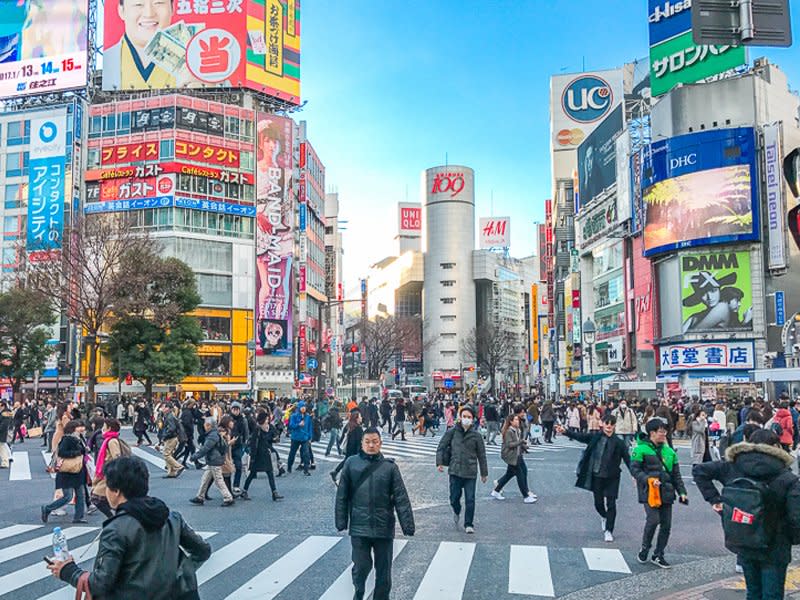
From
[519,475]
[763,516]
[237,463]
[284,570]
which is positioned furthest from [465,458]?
[237,463]

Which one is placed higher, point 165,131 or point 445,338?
point 165,131

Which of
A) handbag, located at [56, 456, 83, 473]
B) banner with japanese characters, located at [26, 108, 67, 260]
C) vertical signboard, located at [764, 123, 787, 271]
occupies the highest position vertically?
banner with japanese characters, located at [26, 108, 67, 260]

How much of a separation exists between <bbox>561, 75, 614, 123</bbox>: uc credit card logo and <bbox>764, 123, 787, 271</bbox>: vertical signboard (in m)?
36.1

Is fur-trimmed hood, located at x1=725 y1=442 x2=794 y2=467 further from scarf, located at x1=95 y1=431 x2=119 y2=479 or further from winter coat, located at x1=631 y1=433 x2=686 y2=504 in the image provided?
scarf, located at x1=95 y1=431 x2=119 y2=479

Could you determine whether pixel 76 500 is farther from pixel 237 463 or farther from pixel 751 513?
pixel 751 513

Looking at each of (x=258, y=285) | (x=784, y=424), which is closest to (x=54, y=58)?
(x=258, y=285)

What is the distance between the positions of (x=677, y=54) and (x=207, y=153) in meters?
34.0

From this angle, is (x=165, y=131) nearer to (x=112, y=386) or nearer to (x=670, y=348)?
(x=112, y=386)

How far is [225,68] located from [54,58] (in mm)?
13908

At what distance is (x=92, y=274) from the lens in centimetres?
3272

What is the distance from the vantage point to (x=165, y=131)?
5988cm

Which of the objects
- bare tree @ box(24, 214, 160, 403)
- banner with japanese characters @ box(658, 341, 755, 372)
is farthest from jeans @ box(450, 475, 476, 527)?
banner with japanese characters @ box(658, 341, 755, 372)

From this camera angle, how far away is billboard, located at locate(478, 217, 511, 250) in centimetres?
13575

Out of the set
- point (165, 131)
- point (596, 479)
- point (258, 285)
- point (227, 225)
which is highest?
point (165, 131)
